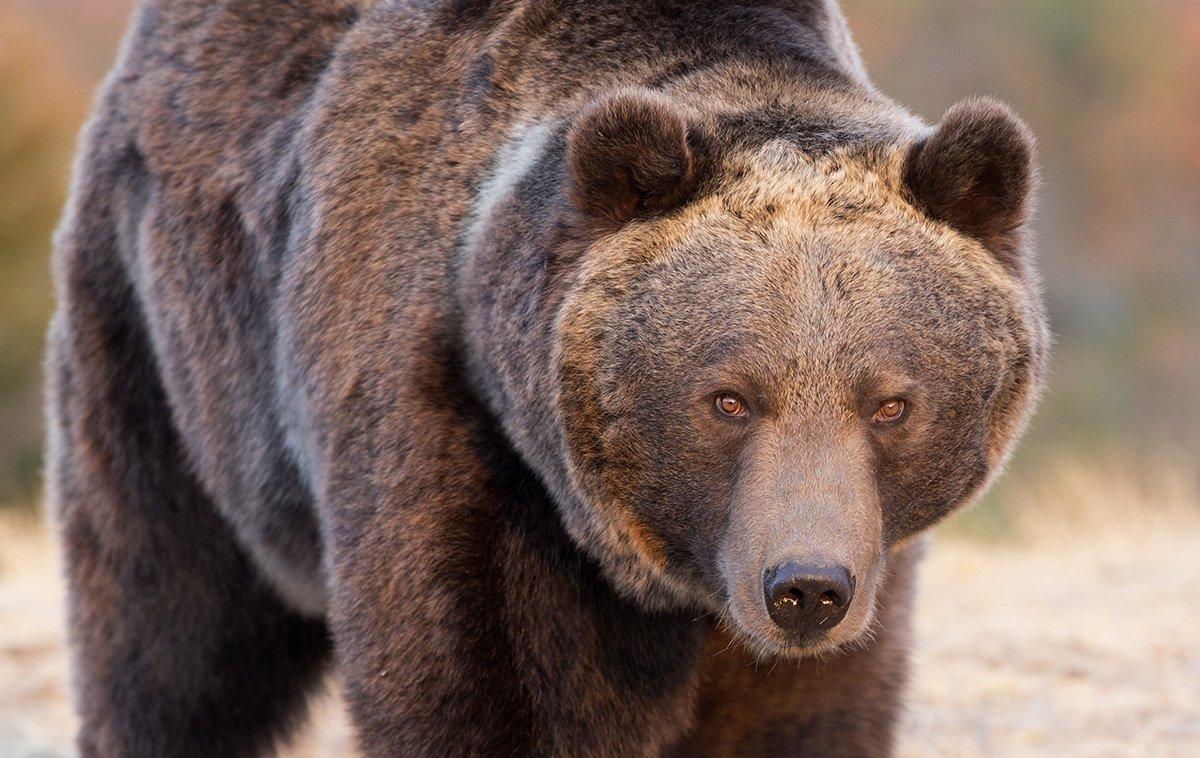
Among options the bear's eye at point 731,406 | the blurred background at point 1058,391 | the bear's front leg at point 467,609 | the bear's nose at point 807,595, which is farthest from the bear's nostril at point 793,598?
the blurred background at point 1058,391

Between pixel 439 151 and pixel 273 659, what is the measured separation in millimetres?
2007

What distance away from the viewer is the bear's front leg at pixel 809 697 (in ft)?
13.1

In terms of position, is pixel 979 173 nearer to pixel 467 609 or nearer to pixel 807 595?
pixel 807 595

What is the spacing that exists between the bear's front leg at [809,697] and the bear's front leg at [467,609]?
1.26 feet

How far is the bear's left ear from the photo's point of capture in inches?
131

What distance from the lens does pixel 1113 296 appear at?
36219mm

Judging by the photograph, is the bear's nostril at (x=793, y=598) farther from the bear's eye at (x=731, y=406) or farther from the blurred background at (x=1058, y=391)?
the blurred background at (x=1058, y=391)

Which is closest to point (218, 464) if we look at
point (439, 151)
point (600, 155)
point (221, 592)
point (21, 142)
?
point (221, 592)

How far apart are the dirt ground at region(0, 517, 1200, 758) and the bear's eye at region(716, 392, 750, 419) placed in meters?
2.21

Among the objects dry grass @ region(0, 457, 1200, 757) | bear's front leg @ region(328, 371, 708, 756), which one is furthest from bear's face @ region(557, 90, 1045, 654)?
dry grass @ region(0, 457, 1200, 757)

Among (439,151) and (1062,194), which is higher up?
(439,151)

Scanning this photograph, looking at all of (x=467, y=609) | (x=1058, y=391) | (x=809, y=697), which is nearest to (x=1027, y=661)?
(x=809, y=697)

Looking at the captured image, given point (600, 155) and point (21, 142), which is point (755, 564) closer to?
point (600, 155)

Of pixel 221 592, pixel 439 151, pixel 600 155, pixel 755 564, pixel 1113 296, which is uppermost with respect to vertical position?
pixel 600 155
